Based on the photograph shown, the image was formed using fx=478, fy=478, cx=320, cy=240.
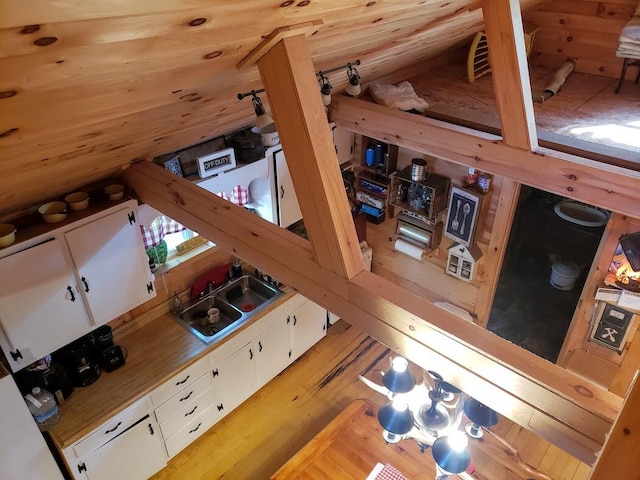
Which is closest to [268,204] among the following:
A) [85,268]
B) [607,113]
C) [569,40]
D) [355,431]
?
[85,268]

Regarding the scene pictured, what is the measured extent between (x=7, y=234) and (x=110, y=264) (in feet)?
1.82

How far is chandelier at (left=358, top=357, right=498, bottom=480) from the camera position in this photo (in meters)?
2.01

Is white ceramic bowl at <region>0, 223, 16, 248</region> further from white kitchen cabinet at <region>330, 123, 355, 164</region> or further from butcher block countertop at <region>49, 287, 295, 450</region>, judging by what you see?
white kitchen cabinet at <region>330, 123, 355, 164</region>

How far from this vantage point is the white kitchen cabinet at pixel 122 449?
106 inches

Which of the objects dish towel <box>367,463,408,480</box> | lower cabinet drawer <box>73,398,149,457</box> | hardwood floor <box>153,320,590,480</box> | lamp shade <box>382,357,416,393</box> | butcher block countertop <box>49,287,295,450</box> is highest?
lamp shade <box>382,357,416,393</box>

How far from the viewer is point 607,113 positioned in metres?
2.82

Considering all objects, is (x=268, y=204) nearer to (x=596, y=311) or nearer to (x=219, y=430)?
(x=219, y=430)

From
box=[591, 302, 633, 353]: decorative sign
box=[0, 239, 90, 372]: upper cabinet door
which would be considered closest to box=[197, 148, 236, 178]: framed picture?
box=[0, 239, 90, 372]: upper cabinet door

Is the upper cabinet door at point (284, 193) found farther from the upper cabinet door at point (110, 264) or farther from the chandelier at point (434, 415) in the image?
the chandelier at point (434, 415)

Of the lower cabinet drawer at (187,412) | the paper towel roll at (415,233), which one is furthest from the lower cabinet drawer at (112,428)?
the paper towel roll at (415,233)

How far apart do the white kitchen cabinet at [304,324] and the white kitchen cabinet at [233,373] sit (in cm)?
44

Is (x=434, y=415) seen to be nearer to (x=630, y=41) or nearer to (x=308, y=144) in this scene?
(x=308, y=144)

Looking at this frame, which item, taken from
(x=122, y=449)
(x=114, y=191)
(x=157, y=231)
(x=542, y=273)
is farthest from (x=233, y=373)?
(x=542, y=273)

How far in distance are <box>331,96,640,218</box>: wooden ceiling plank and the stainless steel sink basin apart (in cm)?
233
